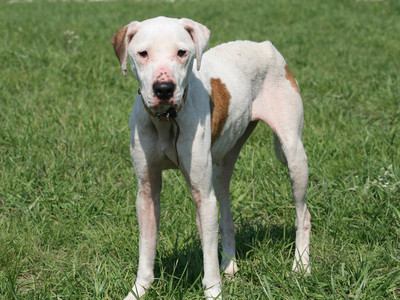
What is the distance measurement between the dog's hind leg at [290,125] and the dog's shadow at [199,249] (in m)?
0.14

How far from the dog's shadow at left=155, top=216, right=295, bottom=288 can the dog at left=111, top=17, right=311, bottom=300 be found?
0.51 ft

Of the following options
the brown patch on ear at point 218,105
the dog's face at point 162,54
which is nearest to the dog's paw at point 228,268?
the brown patch on ear at point 218,105

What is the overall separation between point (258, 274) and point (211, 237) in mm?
587

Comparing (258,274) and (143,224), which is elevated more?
(143,224)

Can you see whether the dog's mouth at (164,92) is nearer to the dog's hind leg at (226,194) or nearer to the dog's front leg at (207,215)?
the dog's front leg at (207,215)

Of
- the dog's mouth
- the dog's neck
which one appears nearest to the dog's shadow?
the dog's neck

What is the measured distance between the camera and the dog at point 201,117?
2.93 m

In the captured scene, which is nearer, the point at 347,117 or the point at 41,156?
the point at 41,156

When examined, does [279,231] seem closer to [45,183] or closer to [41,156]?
[45,183]

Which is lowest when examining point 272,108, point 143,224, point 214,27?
point 214,27

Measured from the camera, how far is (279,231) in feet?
14.5

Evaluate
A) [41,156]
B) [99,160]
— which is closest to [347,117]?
[99,160]

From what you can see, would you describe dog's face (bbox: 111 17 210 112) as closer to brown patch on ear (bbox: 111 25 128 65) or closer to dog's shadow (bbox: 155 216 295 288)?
brown patch on ear (bbox: 111 25 128 65)

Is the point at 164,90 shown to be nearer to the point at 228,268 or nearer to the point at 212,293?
the point at 212,293
